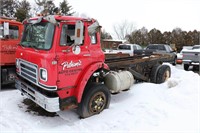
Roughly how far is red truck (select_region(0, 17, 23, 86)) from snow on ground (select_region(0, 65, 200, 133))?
70 centimetres

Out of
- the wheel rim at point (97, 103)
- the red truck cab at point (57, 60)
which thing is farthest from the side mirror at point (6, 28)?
the wheel rim at point (97, 103)

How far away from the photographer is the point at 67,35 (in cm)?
454

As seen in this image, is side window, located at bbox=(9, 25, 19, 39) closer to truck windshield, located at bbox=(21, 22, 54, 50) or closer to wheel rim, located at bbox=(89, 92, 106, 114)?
truck windshield, located at bbox=(21, 22, 54, 50)

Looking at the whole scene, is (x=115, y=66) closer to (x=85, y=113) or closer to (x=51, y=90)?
(x=85, y=113)

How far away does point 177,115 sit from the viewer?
16.8 feet

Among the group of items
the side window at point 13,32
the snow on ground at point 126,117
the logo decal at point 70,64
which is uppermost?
the side window at point 13,32

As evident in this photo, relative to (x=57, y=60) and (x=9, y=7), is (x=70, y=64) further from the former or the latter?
(x=9, y=7)

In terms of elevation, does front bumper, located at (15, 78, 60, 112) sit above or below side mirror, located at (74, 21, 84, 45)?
below

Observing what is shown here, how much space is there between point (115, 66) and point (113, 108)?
4.96ft

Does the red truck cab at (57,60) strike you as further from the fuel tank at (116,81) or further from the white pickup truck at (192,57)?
the white pickup truck at (192,57)

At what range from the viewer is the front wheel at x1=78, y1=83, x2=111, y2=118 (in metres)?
4.93

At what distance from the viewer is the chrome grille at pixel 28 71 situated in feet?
15.0

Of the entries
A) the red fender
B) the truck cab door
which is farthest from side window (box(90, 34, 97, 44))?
the red fender

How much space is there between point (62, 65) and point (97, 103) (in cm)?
144
